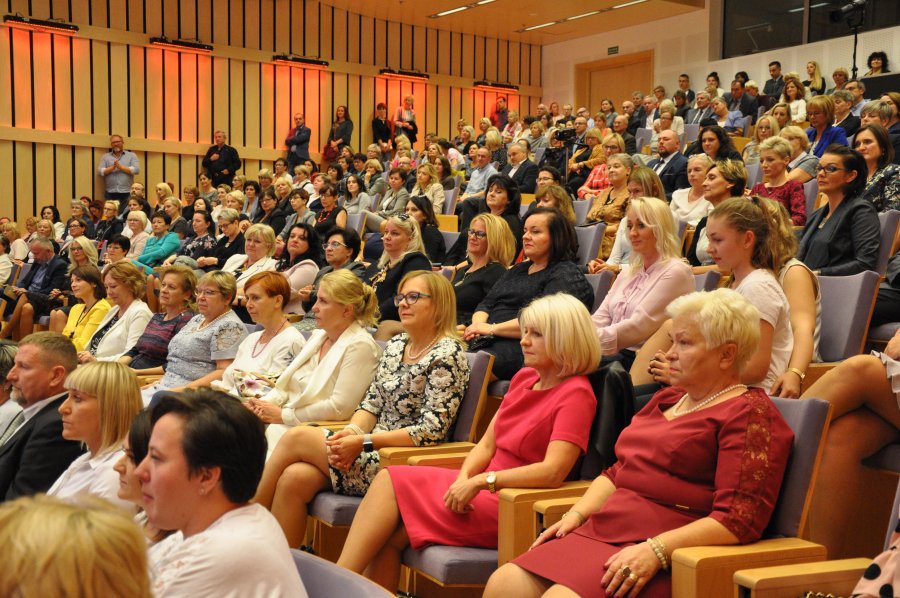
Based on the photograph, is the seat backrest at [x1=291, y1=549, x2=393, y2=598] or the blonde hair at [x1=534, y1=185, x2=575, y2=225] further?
the blonde hair at [x1=534, y1=185, x2=575, y2=225]

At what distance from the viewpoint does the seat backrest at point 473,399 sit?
2871 mm

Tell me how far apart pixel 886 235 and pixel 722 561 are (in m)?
2.48

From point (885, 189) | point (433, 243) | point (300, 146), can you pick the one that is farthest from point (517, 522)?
point (300, 146)

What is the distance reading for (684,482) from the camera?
6.51 feet

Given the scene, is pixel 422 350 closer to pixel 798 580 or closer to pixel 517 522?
pixel 517 522

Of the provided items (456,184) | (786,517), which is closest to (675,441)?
(786,517)

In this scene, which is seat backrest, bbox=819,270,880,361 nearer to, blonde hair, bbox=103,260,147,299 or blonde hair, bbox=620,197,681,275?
blonde hair, bbox=620,197,681,275

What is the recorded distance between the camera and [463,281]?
4094 mm

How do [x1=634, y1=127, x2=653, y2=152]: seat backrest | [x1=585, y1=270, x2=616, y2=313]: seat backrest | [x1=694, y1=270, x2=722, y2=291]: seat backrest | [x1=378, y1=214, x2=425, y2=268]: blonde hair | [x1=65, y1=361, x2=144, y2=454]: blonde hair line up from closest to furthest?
[x1=65, y1=361, x2=144, y2=454]: blonde hair
[x1=694, y1=270, x2=722, y2=291]: seat backrest
[x1=585, y1=270, x2=616, y2=313]: seat backrest
[x1=378, y1=214, x2=425, y2=268]: blonde hair
[x1=634, y1=127, x2=653, y2=152]: seat backrest

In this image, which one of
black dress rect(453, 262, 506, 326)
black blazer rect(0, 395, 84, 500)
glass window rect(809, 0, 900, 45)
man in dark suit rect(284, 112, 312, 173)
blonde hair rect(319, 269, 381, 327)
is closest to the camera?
black blazer rect(0, 395, 84, 500)

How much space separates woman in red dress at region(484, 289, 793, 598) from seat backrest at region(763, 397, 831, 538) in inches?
1.1

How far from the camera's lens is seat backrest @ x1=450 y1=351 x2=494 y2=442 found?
9.42 feet

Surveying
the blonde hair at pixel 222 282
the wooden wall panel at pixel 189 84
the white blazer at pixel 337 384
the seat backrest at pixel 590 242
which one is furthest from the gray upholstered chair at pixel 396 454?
the wooden wall panel at pixel 189 84

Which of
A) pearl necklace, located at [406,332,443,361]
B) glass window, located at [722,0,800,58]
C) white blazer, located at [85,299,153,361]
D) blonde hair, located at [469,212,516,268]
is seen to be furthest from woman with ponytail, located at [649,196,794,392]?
glass window, located at [722,0,800,58]
